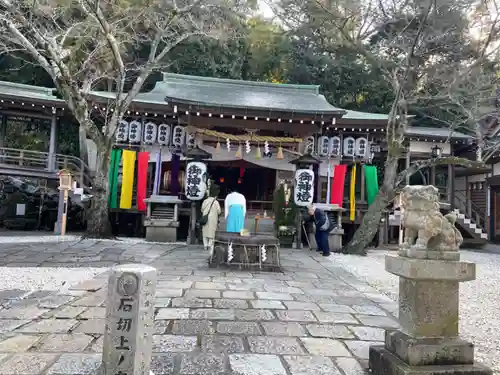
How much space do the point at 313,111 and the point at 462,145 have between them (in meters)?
9.68

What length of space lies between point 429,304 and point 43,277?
6261mm

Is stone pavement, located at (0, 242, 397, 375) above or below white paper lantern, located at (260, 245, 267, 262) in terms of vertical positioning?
below

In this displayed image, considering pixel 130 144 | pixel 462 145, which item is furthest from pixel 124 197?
pixel 462 145

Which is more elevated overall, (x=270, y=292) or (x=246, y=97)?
(x=246, y=97)

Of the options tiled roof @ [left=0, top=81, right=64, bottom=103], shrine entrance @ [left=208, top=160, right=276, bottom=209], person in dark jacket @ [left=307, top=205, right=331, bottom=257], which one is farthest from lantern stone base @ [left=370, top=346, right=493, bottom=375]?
tiled roof @ [left=0, top=81, right=64, bottom=103]

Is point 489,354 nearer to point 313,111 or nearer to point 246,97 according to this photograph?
point 313,111

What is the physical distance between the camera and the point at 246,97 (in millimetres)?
16859

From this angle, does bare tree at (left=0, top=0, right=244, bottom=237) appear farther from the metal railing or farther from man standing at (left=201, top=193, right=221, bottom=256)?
man standing at (left=201, top=193, right=221, bottom=256)

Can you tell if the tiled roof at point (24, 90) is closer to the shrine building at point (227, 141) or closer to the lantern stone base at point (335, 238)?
the shrine building at point (227, 141)

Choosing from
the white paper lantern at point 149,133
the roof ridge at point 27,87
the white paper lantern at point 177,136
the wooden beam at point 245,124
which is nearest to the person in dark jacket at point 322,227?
the wooden beam at point 245,124

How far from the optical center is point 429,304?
284 cm

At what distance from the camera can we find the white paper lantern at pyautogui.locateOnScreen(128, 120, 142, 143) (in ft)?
49.5

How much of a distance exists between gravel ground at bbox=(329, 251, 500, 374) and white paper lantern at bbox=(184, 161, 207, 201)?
4.55 m

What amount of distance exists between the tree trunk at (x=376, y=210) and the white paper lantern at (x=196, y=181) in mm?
4917
